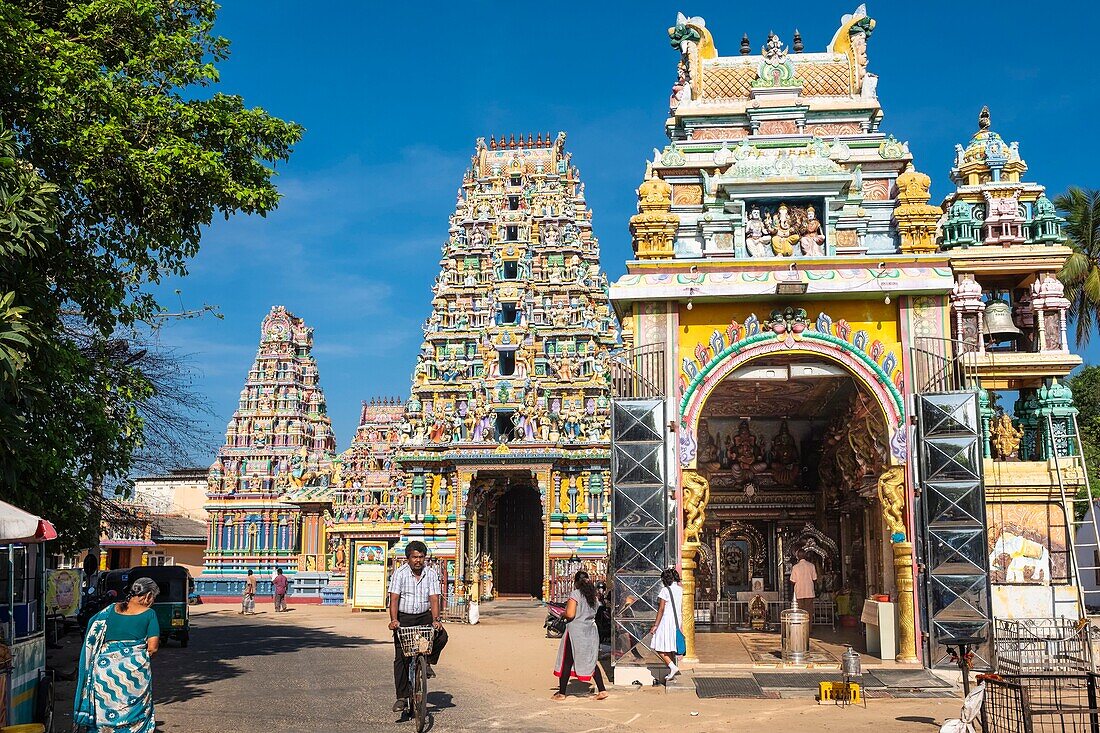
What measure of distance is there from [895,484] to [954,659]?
2.64 m

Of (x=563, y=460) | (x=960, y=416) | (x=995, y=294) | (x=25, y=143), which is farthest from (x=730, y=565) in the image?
(x=25, y=143)

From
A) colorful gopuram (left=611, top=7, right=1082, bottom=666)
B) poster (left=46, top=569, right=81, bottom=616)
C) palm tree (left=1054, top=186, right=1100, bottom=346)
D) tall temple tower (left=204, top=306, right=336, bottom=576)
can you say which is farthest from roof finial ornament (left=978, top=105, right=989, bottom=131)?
tall temple tower (left=204, top=306, right=336, bottom=576)

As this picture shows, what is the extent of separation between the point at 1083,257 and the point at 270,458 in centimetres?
3505

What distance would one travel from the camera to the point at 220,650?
19.5m

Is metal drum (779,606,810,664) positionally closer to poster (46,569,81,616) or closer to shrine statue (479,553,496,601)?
poster (46,569,81,616)

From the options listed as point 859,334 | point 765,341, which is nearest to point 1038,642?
point 859,334

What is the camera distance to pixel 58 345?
1176 cm

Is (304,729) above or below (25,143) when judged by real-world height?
below

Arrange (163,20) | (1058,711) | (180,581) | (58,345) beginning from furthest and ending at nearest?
(180,581) < (163,20) < (58,345) < (1058,711)

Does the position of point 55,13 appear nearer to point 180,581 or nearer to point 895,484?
point 180,581

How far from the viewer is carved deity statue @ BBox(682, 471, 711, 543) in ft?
49.9

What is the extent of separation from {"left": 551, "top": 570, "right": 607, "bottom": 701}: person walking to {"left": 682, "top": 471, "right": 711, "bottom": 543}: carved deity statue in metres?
3.06

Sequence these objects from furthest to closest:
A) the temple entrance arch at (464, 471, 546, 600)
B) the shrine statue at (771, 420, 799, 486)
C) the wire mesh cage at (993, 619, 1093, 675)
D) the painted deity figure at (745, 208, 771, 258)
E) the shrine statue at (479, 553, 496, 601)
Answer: the temple entrance arch at (464, 471, 546, 600)
the shrine statue at (479, 553, 496, 601)
the shrine statue at (771, 420, 799, 486)
the painted deity figure at (745, 208, 771, 258)
the wire mesh cage at (993, 619, 1093, 675)

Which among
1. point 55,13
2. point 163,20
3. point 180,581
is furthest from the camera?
point 180,581
